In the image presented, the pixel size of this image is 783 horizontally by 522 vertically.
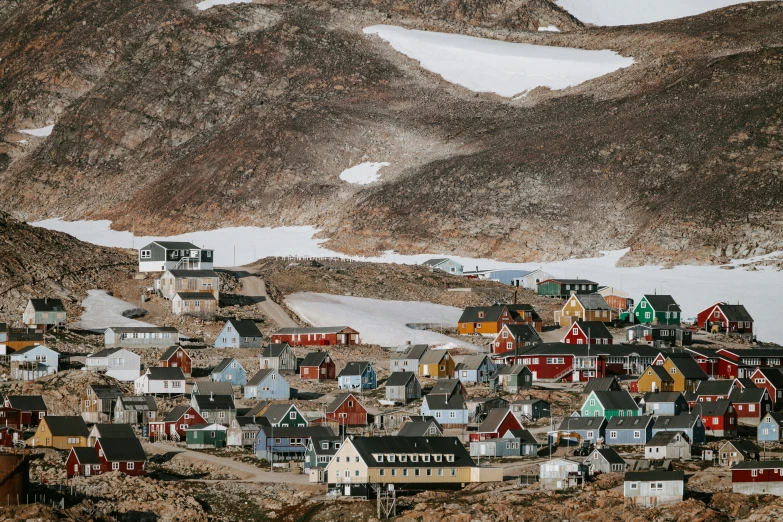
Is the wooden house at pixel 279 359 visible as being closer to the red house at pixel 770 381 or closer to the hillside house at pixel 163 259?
the red house at pixel 770 381

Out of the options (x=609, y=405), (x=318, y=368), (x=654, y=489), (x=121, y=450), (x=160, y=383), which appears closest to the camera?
(x=654, y=489)

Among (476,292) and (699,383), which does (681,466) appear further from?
(476,292)

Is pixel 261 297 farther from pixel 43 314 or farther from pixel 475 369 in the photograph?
pixel 475 369

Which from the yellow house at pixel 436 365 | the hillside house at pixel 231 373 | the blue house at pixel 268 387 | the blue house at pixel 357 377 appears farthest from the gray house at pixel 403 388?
the hillside house at pixel 231 373

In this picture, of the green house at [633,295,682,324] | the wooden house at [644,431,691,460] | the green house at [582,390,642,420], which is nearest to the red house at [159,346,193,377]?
the green house at [582,390,642,420]

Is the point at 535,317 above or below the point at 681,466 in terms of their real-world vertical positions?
above

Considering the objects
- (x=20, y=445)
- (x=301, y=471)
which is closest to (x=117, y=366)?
(x=20, y=445)

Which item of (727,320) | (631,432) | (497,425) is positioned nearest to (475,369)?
(631,432)
